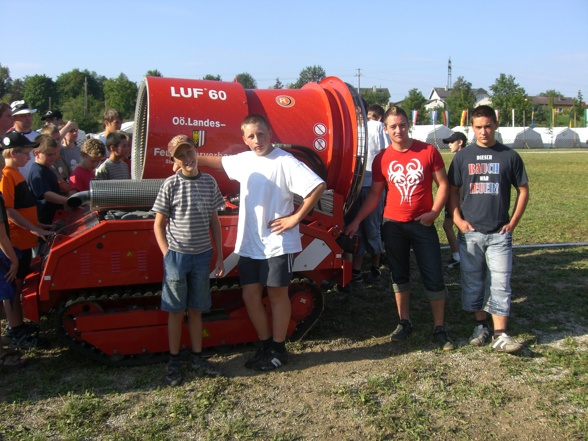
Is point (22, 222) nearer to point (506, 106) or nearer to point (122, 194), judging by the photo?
point (122, 194)

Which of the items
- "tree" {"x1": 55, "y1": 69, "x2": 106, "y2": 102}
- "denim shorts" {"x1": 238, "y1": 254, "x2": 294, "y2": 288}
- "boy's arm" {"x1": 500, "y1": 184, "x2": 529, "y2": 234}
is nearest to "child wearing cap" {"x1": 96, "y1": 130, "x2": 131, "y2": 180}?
"denim shorts" {"x1": 238, "y1": 254, "x2": 294, "y2": 288}

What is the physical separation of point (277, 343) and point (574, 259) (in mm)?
4844

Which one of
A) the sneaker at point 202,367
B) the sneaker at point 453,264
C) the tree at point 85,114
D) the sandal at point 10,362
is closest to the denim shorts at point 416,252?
the sneaker at point 202,367

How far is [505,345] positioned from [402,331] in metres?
0.82

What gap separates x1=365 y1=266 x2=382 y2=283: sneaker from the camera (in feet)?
21.6

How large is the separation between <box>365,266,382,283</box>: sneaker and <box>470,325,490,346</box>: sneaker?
1.94 metres

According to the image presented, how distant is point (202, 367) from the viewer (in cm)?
414

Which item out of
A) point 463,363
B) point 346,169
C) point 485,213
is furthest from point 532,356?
point 346,169

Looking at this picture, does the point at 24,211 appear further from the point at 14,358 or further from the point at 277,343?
the point at 277,343

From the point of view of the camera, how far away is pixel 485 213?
452cm

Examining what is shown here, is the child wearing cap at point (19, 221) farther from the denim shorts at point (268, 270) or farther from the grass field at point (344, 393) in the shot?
the denim shorts at point (268, 270)

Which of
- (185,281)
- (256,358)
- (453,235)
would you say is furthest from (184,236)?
(453,235)

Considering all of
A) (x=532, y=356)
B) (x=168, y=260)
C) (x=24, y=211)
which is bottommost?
(x=532, y=356)

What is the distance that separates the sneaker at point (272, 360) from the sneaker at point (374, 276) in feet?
8.07
